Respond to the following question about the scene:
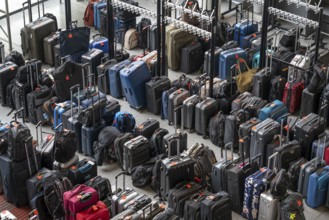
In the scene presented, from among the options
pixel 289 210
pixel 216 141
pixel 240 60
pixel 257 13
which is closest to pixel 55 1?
pixel 257 13

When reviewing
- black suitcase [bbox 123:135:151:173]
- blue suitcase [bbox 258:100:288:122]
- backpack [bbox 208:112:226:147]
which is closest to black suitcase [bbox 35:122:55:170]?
black suitcase [bbox 123:135:151:173]

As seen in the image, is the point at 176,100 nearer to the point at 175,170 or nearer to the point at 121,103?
the point at 121,103

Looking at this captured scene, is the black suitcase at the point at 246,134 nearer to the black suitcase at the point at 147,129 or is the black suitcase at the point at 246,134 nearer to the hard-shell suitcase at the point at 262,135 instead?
the hard-shell suitcase at the point at 262,135

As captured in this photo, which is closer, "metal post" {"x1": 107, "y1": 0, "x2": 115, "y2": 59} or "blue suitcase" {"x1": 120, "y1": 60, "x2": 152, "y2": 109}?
"blue suitcase" {"x1": 120, "y1": 60, "x2": 152, "y2": 109}

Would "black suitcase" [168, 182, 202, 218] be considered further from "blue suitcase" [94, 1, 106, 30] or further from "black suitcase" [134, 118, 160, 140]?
"blue suitcase" [94, 1, 106, 30]

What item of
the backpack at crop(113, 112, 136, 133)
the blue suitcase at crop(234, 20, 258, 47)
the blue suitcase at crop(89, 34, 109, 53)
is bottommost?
the backpack at crop(113, 112, 136, 133)

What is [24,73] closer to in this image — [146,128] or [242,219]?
[146,128]

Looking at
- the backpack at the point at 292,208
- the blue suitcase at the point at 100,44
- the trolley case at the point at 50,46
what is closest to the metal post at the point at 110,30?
the blue suitcase at the point at 100,44

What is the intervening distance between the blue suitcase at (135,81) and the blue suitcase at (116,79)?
305 mm

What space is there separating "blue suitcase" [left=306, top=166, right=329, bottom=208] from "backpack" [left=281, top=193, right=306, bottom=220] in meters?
0.92

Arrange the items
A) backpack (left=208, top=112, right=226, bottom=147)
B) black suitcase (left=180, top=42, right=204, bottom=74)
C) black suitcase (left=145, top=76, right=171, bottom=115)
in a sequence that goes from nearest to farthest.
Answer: backpack (left=208, top=112, right=226, bottom=147) → black suitcase (left=145, top=76, right=171, bottom=115) → black suitcase (left=180, top=42, right=204, bottom=74)

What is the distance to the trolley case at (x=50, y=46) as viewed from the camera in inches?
677

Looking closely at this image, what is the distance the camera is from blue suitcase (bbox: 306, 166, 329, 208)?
1229 cm

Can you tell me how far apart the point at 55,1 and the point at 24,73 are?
623 centimetres
